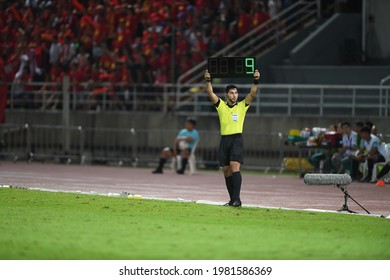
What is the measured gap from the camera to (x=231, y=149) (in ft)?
70.3

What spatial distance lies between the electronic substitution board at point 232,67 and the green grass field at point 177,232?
7.66 ft

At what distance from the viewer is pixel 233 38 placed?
3919 cm

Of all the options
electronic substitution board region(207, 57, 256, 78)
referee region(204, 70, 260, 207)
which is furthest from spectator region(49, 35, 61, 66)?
electronic substitution board region(207, 57, 256, 78)

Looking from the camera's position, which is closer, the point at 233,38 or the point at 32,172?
the point at 32,172

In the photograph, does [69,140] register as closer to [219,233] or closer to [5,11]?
[5,11]

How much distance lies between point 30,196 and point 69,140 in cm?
1595

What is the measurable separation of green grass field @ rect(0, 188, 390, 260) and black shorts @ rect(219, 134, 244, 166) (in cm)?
87

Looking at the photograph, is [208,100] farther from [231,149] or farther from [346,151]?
[231,149]

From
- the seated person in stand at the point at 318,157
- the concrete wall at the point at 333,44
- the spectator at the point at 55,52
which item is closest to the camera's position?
the seated person in stand at the point at 318,157

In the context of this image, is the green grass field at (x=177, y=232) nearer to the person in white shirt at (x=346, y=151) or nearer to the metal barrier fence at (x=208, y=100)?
the person in white shirt at (x=346, y=151)

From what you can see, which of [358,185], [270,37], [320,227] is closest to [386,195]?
[358,185]

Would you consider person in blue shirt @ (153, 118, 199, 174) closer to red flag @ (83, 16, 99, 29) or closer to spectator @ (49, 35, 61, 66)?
red flag @ (83, 16, 99, 29)

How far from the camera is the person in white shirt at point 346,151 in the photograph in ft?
103

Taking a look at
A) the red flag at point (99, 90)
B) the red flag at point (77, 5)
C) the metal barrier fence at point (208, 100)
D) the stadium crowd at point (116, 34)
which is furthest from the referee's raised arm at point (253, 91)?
the red flag at point (77, 5)
